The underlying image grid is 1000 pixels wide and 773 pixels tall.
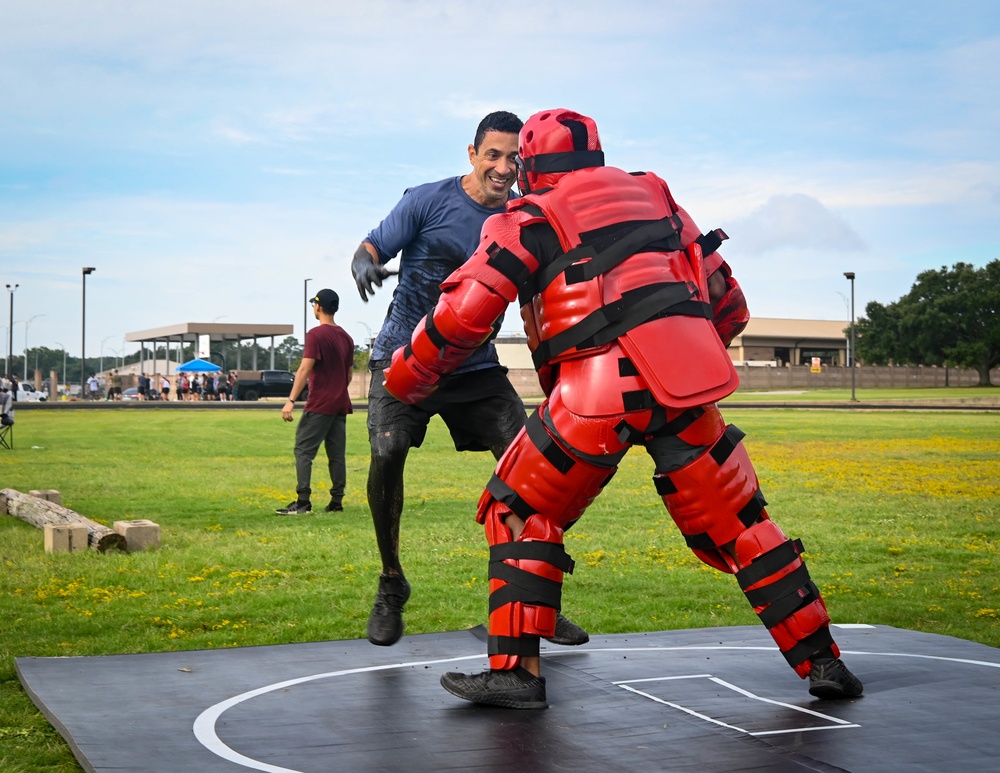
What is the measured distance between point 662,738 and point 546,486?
1.03m

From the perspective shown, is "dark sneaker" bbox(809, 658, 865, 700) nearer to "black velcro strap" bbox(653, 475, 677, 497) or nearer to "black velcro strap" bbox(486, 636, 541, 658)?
"black velcro strap" bbox(653, 475, 677, 497)

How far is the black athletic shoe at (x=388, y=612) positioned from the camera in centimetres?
558

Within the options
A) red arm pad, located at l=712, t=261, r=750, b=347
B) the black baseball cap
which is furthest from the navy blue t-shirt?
the black baseball cap

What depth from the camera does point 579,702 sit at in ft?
15.0

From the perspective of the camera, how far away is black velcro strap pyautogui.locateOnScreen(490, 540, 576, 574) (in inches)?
177

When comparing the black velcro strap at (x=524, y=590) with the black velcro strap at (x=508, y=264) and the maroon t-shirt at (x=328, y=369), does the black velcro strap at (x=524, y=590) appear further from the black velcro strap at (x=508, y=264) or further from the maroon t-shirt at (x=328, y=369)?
the maroon t-shirt at (x=328, y=369)

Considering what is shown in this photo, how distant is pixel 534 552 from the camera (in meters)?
4.50

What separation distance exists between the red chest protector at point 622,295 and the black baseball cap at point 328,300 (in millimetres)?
7059

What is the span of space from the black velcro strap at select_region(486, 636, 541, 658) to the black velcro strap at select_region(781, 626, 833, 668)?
40.0 inches

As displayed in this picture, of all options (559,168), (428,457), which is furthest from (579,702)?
(428,457)

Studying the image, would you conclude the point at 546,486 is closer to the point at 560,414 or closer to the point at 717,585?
the point at 560,414

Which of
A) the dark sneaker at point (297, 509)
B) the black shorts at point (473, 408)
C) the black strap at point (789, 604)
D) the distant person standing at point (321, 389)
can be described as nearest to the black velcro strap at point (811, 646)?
the black strap at point (789, 604)

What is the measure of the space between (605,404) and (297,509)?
8.05 meters

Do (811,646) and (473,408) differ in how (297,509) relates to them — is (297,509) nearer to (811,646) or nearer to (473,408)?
(473,408)
